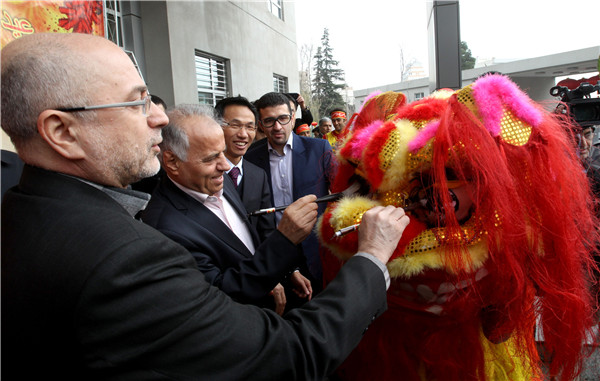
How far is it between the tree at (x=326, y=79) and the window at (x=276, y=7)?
18.0 meters

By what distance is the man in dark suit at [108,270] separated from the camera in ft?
2.55

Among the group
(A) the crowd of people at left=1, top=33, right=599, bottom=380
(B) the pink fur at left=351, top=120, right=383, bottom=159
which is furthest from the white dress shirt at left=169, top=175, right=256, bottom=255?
(B) the pink fur at left=351, top=120, right=383, bottom=159

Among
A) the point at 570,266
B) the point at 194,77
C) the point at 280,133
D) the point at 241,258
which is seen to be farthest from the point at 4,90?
the point at 194,77

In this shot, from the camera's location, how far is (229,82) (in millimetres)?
8797

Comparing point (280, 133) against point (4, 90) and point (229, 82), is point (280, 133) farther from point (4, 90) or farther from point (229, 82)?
point (229, 82)

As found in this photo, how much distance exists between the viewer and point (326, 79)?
32.0 metres

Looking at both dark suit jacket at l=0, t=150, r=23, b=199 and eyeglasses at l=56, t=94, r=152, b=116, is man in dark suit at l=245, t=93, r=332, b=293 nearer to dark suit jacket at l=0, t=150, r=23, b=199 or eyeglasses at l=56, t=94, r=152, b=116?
dark suit jacket at l=0, t=150, r=23, b=199

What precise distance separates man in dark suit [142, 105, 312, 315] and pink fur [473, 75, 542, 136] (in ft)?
2.39

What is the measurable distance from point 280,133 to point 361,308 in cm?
223

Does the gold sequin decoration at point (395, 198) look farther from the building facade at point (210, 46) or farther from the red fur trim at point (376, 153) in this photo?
the building facade at point (210, 46)

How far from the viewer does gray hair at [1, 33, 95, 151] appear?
91 centimetres

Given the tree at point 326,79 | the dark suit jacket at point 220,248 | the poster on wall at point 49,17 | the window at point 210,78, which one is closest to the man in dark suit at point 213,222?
the dark suit jacket at point 220,248

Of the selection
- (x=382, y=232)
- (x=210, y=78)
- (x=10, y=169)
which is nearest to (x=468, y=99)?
(x=382, y=232)

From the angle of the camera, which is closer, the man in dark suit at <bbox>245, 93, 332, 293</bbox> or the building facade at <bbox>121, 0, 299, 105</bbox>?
the man in dark suit at <bbox>245, 93, 332, 293</bbox>
